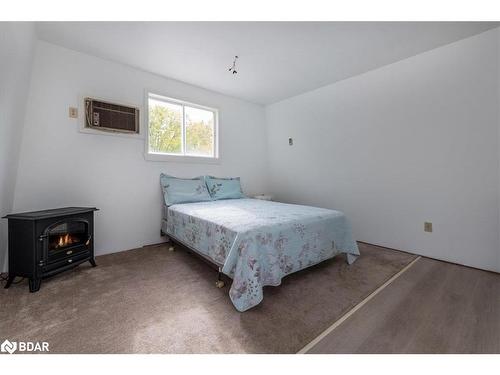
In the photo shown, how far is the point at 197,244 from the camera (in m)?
2.23

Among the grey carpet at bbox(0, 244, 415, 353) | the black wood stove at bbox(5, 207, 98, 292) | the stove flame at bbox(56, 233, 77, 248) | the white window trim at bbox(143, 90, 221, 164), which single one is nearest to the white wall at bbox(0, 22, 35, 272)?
the black wood stove at bbox(5, 207, 98, 292)

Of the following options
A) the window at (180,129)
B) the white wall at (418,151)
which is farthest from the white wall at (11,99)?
the white wall at (418,151)

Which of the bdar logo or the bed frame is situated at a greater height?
the bed frame

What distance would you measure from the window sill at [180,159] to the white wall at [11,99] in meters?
1.24

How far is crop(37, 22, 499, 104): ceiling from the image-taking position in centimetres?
206

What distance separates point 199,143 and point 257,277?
2.62 metres

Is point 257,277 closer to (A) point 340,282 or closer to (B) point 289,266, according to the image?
(B) point 289,266

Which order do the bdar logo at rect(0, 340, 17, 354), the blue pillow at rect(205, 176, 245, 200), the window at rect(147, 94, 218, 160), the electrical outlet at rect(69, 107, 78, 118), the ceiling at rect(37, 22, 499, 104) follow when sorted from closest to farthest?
the bdar logo at rect(0, 340, 17, 354) < the ceiling at rect(37, 22, 499, 104) < the electrical outlet at rect(69, 107, 78, 118) < the window at rect(147, 94, 218, 160) < the blue pillow at rect(205, 176, 245, 200)

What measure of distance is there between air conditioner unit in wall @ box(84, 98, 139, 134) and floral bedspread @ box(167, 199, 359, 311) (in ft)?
4.42

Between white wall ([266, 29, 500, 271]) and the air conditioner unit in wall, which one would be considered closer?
white wall ([266, 29, 500, 271])

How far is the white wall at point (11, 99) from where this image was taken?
1.44 metres

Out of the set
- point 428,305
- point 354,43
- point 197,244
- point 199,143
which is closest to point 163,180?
point 199,143

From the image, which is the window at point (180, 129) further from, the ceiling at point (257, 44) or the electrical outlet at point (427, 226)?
the electrical outlet at point (427, 226)

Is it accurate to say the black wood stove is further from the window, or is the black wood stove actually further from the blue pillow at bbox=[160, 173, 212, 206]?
the window
